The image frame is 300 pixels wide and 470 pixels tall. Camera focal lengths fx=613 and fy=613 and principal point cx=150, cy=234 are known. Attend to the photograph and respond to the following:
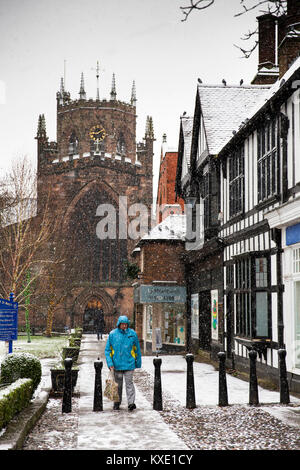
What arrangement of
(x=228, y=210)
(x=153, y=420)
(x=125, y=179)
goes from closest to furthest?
(x=153, y=420) < (x=228, y=210) < (x=125, y=179)

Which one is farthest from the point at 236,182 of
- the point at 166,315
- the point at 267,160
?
the point at 166,315

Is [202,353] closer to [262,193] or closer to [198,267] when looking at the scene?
[198,267]

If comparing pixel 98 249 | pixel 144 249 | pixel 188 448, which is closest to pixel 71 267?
pixel 98 249

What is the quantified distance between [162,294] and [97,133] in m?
36.7

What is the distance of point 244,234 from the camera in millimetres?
15938

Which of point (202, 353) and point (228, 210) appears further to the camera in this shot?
point (202, 353)

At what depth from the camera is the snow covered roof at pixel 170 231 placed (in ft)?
84.0

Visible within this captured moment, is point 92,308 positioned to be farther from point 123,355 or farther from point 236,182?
point 123,355

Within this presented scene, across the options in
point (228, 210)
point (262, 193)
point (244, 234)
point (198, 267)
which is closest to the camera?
point (262, 193)

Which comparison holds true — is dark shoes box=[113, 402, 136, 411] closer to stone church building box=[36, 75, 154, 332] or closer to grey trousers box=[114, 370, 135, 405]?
grey trousers box=[114, 370, 135, 405]

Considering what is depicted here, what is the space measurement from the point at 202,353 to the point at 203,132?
7.85 meters

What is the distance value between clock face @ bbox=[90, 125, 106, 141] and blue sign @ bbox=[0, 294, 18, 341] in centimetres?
4708

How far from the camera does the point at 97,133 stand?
5881 cm

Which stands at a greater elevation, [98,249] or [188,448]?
[98,249]
